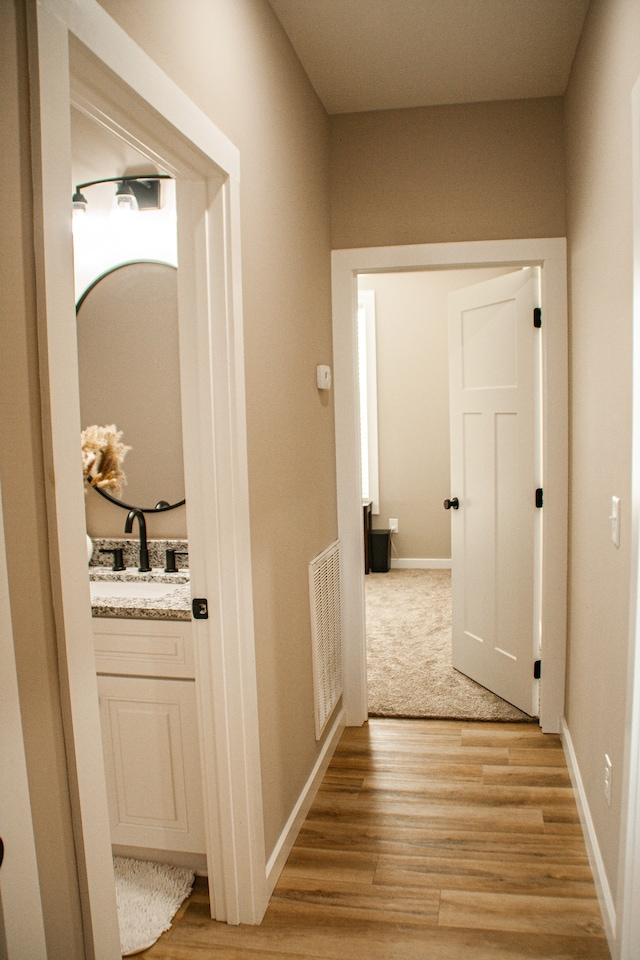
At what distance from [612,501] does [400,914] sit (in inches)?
52.7

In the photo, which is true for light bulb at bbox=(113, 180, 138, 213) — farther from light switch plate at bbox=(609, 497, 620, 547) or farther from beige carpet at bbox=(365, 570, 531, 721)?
beige carpet at bbox=(365, 570, 531, 721)

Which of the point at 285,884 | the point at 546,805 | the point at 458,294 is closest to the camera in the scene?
the point at 285,884

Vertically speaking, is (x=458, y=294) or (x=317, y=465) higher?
(x=458, y=294)

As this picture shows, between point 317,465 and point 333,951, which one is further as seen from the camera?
point 317,465

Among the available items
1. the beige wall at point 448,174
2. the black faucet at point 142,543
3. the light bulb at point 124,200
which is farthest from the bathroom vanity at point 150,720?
the beige wall at point 448,174

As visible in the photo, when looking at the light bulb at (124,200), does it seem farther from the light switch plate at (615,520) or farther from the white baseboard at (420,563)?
the white baseboard at (420,563)

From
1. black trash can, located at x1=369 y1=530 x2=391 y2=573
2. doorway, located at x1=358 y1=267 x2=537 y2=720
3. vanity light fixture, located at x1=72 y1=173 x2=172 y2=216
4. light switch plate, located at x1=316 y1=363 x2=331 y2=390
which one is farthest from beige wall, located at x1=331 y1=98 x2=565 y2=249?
black trash can, located at x1=369 y1=530 x2=391 y2=573

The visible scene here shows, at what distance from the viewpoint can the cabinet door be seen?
86.5 inches

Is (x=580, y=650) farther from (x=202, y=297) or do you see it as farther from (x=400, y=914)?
(x=202, y=297)

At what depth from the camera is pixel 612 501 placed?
1983 mm

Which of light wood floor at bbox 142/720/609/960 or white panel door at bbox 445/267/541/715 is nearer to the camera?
light wood floor at bbox 142/720/609/960

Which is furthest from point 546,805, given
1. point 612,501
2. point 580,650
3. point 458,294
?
point 458,294

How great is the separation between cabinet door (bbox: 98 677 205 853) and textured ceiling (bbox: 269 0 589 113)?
220 cm

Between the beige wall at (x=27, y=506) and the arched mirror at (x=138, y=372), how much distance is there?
5.36 feet
